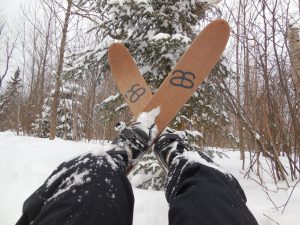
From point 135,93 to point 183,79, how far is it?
46cm

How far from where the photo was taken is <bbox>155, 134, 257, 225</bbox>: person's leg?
3.16 ft

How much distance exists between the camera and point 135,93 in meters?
2.56

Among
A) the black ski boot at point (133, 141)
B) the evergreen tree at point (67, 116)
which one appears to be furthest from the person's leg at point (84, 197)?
the evergreen tree at point (67, 116)

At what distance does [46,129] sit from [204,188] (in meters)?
12.7

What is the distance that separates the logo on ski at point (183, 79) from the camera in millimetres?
2369

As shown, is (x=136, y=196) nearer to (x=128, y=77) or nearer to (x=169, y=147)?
(x=169, y=147)

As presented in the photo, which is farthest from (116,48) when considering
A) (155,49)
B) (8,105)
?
(8,105)

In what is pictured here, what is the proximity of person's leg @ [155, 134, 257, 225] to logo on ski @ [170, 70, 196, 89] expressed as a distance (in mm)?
1077

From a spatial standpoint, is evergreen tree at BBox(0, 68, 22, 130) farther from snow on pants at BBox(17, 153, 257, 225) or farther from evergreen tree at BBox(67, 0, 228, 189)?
snow on pants at BBox(17, 153, 257, 225)

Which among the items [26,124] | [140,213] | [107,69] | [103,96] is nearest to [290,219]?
[140,213]

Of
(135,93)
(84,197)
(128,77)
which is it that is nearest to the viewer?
(84,197)

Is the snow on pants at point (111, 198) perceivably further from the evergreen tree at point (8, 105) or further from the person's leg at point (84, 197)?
the evergreen tree at point (8, 105)

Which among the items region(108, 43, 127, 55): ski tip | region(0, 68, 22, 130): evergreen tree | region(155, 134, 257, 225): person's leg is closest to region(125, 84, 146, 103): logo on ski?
region(108, 43, 127, 55): ski tip

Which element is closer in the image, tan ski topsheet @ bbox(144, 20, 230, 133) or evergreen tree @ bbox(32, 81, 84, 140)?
tan ski topsheet @ bbox(144, 20, 230, 133)
